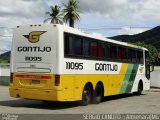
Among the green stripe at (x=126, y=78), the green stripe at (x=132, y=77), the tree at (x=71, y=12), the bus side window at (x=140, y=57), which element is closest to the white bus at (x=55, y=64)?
the green stripe at (x=126, y=78)

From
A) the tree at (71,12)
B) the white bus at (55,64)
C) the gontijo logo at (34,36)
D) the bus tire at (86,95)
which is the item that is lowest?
the bus tire at (86,95)

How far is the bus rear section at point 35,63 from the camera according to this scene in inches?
680

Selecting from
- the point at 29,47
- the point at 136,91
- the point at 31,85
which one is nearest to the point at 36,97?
the point at 31,85

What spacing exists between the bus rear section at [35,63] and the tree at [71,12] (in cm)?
4912

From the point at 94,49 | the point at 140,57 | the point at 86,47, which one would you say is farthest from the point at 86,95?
the point at 140,57

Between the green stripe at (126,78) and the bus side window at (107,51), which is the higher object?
the bus side window at (107,51)

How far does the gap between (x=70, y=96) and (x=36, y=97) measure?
1.33 meters

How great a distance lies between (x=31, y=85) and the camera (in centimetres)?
1767

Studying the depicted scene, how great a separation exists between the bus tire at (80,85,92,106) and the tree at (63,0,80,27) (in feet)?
157

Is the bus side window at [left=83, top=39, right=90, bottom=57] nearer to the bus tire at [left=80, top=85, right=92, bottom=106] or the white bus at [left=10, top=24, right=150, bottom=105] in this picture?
the white bus at [left=10, top=24, right=150, bottom=105]

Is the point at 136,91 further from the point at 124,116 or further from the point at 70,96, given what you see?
the point at 124,116

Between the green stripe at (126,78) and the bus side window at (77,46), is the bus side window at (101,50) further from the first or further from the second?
the green stripe at (126,78)

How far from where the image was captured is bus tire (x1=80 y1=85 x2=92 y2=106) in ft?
62.2

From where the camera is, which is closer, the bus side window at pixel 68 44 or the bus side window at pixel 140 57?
the bus side window at pixel 68 44
